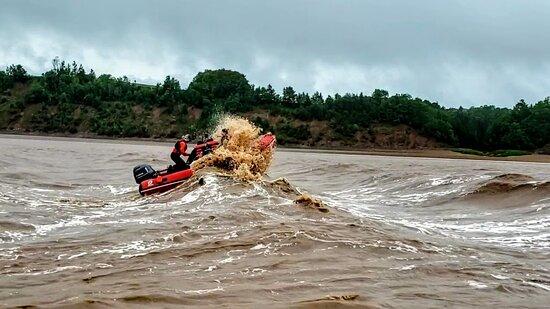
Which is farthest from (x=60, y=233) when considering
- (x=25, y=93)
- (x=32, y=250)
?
(x=25, y=93)

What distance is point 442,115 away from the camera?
7850 cm

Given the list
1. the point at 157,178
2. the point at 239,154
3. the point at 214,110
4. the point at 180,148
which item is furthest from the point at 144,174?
the point at 214,110

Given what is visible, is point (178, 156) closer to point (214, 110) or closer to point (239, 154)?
point (239, 154)

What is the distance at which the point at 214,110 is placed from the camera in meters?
85.2

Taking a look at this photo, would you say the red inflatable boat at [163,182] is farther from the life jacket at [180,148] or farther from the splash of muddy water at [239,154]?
the splash of muddy water at [239,154]

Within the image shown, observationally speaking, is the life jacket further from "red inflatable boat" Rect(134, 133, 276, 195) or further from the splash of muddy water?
the splash of muddy water

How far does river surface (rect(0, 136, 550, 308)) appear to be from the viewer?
616 centimetres

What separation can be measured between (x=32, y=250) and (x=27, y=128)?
82.0 metres

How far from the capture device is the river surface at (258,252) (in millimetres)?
6164

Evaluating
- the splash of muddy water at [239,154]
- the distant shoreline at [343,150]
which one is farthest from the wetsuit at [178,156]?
the distant shoreline at [343,150]

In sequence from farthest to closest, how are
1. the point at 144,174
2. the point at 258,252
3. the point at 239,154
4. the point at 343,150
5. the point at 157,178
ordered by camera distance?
the point at 343,150
the point at 239,154
the point at 144,174
the point at 157,178
the point at 258,252

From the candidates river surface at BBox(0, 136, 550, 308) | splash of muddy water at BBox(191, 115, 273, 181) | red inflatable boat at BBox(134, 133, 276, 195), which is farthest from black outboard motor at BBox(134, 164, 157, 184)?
splash of muddy water at BBox(191, 115, 273, 181)

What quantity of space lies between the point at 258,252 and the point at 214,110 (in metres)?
77.8

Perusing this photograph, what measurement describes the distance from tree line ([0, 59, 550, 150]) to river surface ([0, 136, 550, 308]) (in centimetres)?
6009
